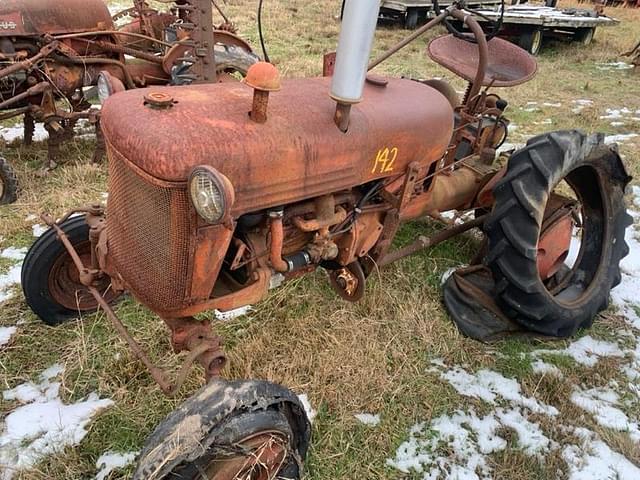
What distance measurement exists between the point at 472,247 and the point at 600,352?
1.07 metres

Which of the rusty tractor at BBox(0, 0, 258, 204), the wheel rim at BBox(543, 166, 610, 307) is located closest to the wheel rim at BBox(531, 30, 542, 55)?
the rusty tractor at BBox(0, 0, 258, 204)

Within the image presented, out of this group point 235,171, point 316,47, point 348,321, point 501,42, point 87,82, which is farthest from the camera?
point 316,47

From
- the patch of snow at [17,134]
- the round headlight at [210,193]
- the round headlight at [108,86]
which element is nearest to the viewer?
the round headlight at [210,193]

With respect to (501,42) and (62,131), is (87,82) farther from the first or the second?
(501,42)

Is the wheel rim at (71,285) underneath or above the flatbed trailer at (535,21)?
underneath

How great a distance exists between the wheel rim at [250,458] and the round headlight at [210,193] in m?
0.75

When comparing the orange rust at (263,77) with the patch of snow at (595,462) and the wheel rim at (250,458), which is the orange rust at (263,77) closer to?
the wheel rim at (250,458)

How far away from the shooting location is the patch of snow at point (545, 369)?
2.69 metres

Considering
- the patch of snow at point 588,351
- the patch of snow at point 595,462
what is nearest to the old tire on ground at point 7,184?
the patch of snow at point 588,351

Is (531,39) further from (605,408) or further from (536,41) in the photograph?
(605,408)

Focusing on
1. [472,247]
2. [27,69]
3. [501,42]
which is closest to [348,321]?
[472,247]

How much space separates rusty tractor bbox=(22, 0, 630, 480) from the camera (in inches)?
62.9

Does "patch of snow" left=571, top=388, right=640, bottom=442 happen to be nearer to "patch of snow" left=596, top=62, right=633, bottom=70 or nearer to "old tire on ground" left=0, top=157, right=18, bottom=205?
"old tire on ground" left=0, top=157, right=18, bottom=205

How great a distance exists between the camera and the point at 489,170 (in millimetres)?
3295
